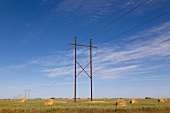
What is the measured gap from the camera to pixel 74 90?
48.5 m

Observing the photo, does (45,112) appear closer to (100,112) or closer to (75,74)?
(100,112)

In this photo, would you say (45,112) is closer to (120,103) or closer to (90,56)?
(120,103)

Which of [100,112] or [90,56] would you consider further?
[90,56]

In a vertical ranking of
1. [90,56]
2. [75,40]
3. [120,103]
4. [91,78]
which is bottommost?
[120,103]

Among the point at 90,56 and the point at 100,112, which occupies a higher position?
the point at 90,56

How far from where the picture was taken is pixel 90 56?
2012 inches

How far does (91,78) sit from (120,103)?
11539 millimetres

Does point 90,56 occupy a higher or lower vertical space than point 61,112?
higher

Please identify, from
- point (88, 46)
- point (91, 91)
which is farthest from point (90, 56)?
point (91, 91)

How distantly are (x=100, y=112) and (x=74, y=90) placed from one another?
27.7 m

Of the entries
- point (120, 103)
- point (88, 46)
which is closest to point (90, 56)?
point (88, 46)

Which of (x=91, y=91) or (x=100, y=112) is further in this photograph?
(x=91, y=91)

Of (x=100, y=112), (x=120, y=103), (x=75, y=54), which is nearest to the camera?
(x=100, y=112)

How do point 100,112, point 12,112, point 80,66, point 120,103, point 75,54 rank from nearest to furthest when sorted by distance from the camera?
point 100,112 < point 12,112 < point 120,103 < point 80,66 < point 75,54
